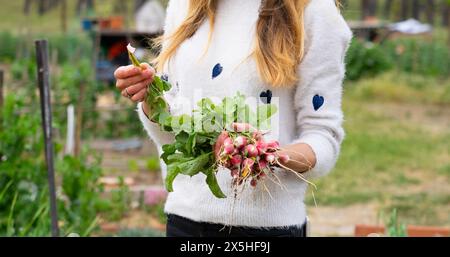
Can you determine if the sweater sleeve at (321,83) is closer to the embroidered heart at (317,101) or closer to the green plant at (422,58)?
the embroidered heart at (317,101)

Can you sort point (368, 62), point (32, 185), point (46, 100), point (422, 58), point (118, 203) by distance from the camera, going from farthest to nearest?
point (422, 58)
point (368, 62)
point (118, 203)
point (32, 185)
point (46, 100)

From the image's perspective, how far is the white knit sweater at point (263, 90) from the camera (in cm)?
231

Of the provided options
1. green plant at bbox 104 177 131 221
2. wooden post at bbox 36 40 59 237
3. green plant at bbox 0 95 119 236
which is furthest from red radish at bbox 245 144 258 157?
green plant at bbox 104 177 131 221

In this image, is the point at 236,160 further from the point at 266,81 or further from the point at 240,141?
the point at 266,81

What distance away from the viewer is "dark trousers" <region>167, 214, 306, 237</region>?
7.72 feet

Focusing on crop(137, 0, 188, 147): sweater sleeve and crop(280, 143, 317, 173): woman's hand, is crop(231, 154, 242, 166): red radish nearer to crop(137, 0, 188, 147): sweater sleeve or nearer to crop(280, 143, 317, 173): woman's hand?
crop(280, 143, 317, 173): woman's hand

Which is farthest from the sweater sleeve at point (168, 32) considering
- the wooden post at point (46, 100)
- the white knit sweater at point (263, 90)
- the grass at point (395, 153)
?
the grass at point (395, 153)

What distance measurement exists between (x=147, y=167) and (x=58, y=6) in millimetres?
32737

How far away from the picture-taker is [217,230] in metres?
2.37

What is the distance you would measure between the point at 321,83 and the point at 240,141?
43cm

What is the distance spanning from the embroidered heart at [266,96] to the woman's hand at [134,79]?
29cm

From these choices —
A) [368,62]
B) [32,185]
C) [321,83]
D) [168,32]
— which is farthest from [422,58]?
[321,83]

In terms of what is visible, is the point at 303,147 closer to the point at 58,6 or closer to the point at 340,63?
the point at 340,63

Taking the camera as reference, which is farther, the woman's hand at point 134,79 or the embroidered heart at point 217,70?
the embroidered heart at point 217,70
